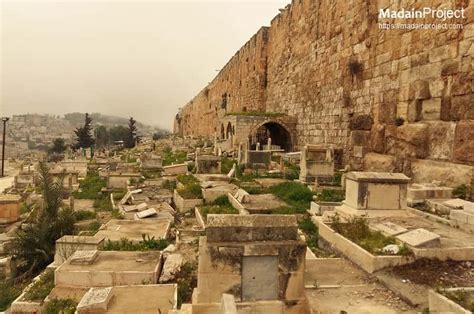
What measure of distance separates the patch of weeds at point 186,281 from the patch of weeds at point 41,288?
5.45ft

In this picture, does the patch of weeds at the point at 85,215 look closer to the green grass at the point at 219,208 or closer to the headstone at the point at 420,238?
the green grass at the point at 219,208

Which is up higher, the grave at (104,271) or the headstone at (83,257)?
the headstone at (83,257)

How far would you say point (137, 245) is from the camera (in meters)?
6.38

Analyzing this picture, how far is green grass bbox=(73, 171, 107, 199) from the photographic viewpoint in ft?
41.0

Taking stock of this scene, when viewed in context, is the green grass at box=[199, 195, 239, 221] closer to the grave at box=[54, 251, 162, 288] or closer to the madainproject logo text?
the grave at box=[54, 251, 162, 288]

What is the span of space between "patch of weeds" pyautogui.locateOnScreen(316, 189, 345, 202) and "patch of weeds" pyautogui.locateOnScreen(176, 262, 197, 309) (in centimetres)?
417

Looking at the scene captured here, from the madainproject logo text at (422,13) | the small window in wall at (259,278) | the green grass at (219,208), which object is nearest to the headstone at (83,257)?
the small window in wall at (259,278)

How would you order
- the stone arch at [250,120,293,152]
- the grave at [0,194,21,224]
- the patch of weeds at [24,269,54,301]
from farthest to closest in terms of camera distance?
the stone arch at [250,120,293,152] → the grave at [0,194,21,224] → the patch of weeds at [24,269,54,301]

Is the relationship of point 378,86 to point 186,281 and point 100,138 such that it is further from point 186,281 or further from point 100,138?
point 100,138

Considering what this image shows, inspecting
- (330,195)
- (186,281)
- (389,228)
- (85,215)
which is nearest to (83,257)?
(186,281)

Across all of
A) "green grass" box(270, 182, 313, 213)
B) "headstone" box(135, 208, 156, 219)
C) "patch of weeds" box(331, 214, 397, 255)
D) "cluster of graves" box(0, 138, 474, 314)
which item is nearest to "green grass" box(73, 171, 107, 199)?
"cluster of graves" box(0, 138, 474, 314)

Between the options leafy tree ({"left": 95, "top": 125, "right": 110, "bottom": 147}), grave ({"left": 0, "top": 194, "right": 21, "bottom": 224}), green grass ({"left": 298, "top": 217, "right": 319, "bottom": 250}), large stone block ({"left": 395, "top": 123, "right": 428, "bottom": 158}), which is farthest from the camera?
leafy tree ({"left": 95, "top": 125, "right": 110, "bottom": 147})

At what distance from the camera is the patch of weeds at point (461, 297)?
3232 millimetres

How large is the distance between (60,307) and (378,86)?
408 inches
